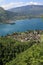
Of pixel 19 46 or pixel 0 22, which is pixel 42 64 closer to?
pixel 19 46

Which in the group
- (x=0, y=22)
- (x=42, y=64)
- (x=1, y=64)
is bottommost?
(x=0, y=22)

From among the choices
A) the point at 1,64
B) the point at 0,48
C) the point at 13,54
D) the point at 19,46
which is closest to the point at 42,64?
the point at 1,64

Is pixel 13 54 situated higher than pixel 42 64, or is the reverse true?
pixel 42 64

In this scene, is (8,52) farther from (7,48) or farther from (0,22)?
(0,22)

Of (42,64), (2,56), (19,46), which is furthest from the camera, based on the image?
(19,46)

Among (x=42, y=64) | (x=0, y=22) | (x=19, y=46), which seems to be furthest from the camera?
(x=0, y=22)

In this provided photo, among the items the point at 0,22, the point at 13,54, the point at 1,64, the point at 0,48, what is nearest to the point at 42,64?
the point at 1,64

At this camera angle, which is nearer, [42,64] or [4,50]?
[42,64]

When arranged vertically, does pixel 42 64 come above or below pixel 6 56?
above

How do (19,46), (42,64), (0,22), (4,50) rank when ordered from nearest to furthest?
(42,64) → (4,50) → (19,46) → (0,22)
